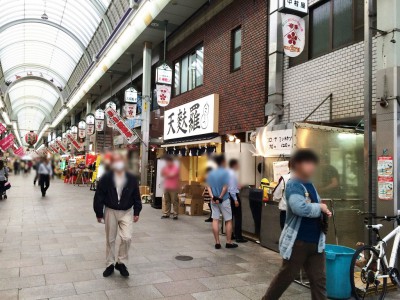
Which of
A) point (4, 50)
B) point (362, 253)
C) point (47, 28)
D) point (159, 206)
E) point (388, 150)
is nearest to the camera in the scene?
point (362, 253)

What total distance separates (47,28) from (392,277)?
37504mm

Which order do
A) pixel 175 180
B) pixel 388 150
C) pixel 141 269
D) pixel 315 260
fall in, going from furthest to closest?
1. pixel 388 150
2. pixel 141 269
3. pixel 315 260
4. pixel 175 180

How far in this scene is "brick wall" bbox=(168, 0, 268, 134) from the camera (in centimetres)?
1092

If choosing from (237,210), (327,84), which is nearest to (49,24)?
(327,84)

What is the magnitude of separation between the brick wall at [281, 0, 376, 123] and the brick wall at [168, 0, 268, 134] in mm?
1079

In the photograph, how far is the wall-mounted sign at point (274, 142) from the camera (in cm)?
711

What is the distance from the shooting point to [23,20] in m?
31.4

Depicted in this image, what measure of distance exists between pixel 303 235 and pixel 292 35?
5854mm

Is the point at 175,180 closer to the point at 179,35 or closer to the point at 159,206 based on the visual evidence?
the point at 159,206

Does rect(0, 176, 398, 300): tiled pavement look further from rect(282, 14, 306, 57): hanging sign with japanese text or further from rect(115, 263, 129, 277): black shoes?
rect(282, 14, 306, 57): hanging sign with japanese text

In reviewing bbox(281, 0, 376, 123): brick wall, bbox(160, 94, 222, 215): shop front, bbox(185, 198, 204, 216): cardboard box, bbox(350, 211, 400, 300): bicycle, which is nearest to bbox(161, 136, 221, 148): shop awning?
bbox(160, 94, 222, 215): shop front

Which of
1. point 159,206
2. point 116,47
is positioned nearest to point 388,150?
point 159,206

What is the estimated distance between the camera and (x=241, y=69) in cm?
1184

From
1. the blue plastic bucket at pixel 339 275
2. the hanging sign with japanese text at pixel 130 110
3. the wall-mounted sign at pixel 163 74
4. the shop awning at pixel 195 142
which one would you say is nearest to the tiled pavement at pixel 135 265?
the blue plastic bucket at pixel 339 275
